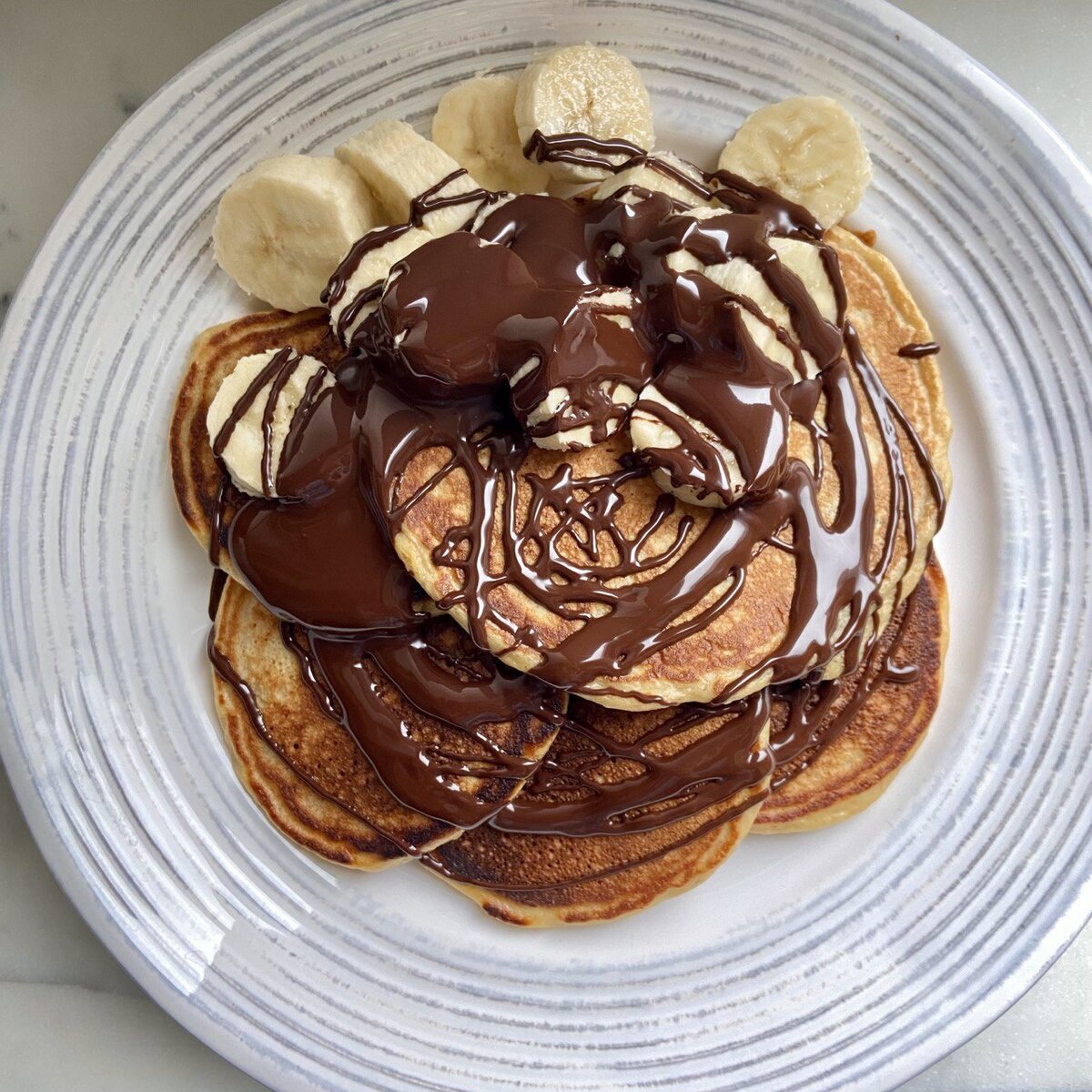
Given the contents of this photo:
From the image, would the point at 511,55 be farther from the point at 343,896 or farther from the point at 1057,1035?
the point at 1057,1035

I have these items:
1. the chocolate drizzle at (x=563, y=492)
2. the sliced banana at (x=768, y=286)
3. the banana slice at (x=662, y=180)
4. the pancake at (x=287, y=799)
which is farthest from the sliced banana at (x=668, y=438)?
the pancake at (x=287, y=799)

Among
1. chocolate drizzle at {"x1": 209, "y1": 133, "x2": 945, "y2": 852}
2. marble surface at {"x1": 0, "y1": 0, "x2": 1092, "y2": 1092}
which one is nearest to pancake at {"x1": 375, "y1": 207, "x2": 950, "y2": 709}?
chocolate drizzle at {"x1": 209, "y1": 133, "x2": 945, "y2": 852}

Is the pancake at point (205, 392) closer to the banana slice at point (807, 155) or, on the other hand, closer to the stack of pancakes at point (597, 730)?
the stack of pancakes at point (597, 730)

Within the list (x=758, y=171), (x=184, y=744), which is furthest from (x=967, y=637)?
(x=184, y=744)

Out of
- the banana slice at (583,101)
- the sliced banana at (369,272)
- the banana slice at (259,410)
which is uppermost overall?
the banana slice at (583,101)

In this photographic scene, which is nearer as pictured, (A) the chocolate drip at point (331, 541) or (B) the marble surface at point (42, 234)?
(A) the chocolate drip at point (331, 541)

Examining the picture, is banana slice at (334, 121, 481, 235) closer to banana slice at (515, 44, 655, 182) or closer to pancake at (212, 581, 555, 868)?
banana slice at (515, 44, 655, 182)
